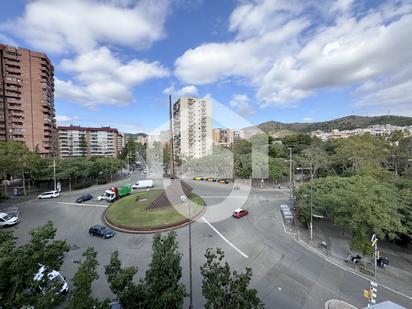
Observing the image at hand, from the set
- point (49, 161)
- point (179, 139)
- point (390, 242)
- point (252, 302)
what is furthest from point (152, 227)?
point (179, 139)

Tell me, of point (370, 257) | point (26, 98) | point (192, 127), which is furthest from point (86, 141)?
point (370, 257)

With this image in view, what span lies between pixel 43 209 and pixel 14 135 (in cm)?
3695

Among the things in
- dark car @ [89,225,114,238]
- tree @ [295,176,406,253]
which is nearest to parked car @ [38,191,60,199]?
dark car @ [89,225,114,238]

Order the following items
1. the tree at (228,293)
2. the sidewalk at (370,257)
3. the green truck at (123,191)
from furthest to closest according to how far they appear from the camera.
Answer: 1. the green truck at (123,191)
2. the sidewalk at (370,257)
3. the tree at (228,293)

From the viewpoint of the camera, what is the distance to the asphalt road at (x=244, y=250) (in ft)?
36.9

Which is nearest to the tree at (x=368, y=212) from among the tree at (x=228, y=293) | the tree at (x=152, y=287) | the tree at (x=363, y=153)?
the tree at (x=228, y=293)

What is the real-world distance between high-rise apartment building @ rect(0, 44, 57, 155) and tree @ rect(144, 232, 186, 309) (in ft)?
176

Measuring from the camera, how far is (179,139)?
271ft

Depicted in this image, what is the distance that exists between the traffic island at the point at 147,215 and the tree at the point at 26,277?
46.6ft

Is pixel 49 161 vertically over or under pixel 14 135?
under

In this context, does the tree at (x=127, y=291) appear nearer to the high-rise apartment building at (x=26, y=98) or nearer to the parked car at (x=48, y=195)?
the parked car at (x=48, y=195)

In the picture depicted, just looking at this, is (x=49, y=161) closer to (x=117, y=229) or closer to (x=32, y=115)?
(x=32, y=115)

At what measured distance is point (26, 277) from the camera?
5188 mm

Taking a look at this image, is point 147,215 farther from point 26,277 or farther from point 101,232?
point 26,277
